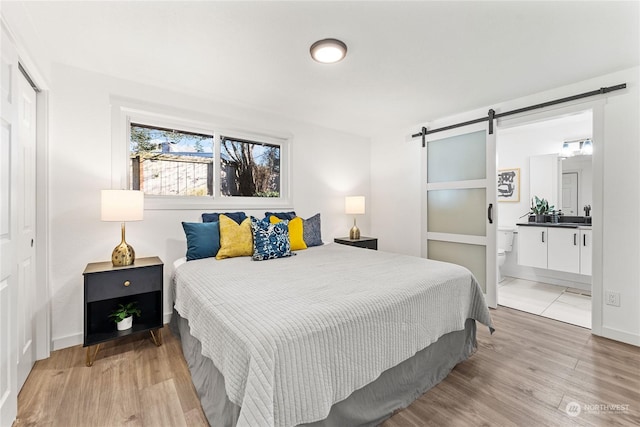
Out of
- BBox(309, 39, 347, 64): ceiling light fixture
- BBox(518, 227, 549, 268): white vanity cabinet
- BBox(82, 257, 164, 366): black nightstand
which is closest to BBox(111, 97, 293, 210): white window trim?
BBox(82, 257, 164, 366): black nightstand

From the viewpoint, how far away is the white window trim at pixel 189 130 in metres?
2.55

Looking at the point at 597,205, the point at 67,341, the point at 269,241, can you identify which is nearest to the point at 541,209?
the point at 597,205

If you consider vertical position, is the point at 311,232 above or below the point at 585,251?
above

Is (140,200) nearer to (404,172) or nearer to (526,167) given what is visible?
(404,172)

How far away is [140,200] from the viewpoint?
2283 mm

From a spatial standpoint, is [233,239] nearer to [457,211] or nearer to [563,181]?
[457,211]

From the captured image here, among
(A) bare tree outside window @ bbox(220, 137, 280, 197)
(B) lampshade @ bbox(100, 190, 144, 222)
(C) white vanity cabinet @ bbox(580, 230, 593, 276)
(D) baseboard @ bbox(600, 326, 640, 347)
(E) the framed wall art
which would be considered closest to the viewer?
(B) lampshade @ bbox(100, 190, 144, 222)

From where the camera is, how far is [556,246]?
3877mm

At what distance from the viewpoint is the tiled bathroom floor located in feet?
9.83

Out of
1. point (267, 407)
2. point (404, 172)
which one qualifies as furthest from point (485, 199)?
point (267, 407)

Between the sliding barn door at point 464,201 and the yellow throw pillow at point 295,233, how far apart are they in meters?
1.88

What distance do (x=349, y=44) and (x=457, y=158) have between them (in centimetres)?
222

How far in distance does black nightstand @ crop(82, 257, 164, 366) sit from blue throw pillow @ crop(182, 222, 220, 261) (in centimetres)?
27

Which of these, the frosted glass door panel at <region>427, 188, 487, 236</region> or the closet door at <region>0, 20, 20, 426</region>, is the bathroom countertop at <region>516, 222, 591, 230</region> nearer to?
the frosted glass door panel at <region>427, 188, 487, 236</region>
